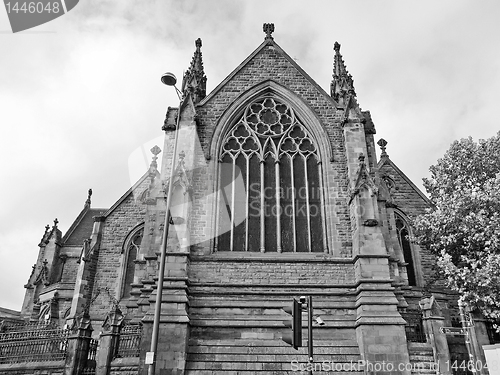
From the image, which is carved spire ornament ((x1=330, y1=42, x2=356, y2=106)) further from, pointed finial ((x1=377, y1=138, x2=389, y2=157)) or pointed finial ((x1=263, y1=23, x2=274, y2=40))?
pointed finial ((x1=377, y1=138, x2=389, y2=157))

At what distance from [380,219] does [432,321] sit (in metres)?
4.00

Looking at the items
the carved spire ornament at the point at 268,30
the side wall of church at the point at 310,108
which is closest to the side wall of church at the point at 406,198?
the side wall of church at the point at 310,108

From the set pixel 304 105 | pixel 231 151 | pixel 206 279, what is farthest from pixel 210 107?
pixel 206 279

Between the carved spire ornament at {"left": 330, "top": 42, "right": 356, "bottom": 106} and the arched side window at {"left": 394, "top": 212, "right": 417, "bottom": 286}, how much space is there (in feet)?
25.8

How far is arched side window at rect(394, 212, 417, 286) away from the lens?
73.9 ft

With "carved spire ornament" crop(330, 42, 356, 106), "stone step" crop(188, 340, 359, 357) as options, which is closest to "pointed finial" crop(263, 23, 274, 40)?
"carved spire ornament" crop(330, 42, 356, 106)

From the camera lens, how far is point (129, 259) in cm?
2350

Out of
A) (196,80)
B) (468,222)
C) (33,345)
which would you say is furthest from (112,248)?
(468,222)

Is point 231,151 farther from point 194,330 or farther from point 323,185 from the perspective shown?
point 194,330

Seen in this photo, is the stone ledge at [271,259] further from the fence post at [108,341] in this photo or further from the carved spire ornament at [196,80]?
the carved spire ornament at [196,80]

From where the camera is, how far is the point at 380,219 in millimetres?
16625

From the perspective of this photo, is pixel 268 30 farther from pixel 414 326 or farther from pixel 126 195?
pixel 414 326

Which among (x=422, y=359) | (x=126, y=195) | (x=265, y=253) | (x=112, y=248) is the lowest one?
(x=422, y=359)

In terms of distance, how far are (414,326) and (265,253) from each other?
599cm
